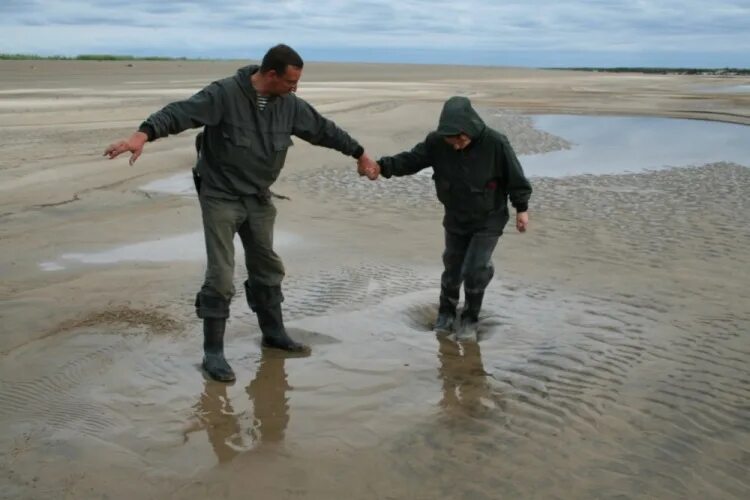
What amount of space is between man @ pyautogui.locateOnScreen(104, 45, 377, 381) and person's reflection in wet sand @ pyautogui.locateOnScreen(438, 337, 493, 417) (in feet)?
4.51

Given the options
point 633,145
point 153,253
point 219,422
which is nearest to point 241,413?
point 219,422

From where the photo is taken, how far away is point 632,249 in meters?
8.48

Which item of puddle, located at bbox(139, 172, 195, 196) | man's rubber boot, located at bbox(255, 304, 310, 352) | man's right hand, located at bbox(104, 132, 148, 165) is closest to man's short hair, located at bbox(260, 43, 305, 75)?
man's right hand, located at bbox(104, 132, 148, 165)

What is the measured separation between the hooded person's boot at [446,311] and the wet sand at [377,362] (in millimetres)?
209

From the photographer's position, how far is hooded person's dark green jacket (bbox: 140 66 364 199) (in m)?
4.68

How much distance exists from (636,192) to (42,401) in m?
9.84

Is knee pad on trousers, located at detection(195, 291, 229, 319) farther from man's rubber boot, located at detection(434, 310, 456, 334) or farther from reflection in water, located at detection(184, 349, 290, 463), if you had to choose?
man's rubber boot, located at detection(434, 310, 456, 334)

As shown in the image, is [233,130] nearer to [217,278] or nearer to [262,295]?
[217,278]

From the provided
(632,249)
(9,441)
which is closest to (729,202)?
(632,249)

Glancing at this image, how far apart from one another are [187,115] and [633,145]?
15872 mm

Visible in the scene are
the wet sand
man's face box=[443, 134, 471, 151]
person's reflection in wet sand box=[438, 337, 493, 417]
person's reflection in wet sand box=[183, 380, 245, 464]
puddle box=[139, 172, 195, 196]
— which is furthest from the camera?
puddle box=[139, 172, 195, 196]

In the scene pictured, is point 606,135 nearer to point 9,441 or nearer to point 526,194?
point 526,194

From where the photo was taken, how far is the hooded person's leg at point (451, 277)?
228 inches

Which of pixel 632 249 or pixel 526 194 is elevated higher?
pixel 526 194
